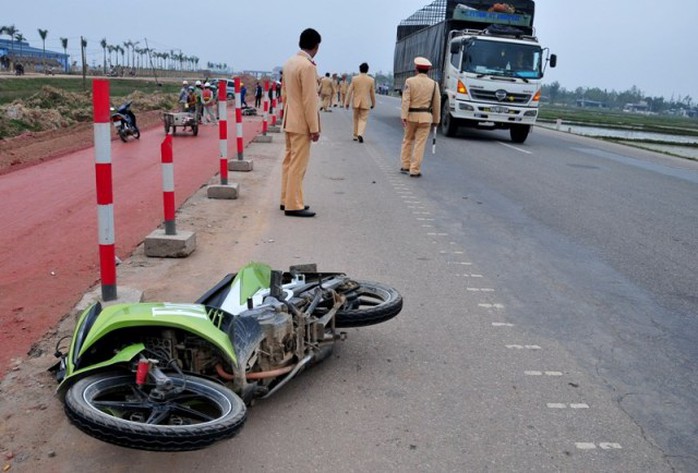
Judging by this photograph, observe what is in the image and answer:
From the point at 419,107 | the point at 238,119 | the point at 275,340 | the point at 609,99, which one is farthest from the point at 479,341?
the point at 609,99

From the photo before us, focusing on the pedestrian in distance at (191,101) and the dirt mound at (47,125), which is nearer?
the dirt mound at (47,125)

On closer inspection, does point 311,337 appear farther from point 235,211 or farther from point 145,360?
point 235,211

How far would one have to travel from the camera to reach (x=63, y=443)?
9.79 feet

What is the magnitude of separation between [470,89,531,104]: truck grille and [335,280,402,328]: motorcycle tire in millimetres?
14164

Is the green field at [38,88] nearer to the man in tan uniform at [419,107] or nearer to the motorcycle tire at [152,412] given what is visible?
the man in tan uniform at [419,107]

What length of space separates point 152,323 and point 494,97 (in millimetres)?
16103

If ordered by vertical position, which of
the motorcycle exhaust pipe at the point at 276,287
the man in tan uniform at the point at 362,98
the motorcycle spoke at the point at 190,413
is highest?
the man in tan uniform at the point at 362,98

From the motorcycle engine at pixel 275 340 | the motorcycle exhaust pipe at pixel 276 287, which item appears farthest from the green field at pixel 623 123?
the motorcycle engine at pixel 275 340

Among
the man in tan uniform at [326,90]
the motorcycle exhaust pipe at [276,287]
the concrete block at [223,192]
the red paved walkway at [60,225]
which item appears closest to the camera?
the motorcycle exhaust pipe at [276,287]

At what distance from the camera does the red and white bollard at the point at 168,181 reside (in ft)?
18.7

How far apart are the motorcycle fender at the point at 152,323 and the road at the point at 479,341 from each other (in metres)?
0.44

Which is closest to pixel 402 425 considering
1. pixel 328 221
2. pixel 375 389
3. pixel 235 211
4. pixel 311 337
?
pixel 375 389

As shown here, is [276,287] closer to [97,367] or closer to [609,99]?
[97,367]

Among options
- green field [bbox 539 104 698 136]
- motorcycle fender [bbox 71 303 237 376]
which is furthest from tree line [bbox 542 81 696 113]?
motorcycle fender [bbox 71 303 237 376]
